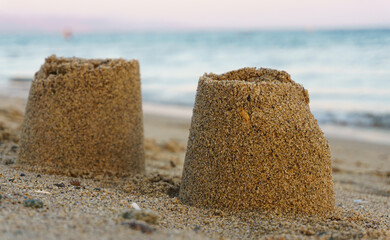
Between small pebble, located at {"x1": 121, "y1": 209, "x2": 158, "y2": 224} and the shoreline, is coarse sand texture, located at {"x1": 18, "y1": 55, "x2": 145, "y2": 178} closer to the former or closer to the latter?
small pebble, located at {"x1": 121, "y1": 209, "x2": 158, "y2": 224}

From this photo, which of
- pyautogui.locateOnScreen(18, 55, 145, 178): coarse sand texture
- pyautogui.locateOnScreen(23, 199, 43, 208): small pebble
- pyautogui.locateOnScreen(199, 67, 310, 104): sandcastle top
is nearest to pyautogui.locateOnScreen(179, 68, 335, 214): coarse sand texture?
pyautogui.locateOnScreen(199, 67, 310, 104): sandcastle top

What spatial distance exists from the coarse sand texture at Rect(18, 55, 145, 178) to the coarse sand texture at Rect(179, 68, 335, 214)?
1298 millimetres

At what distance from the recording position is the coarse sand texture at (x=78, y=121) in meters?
3.85

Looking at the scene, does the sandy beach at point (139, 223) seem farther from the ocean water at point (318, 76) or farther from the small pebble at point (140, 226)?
the ocean water at point (318, 76)

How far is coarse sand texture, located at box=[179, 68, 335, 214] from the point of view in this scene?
284cm

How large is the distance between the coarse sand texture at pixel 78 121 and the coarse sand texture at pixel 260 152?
130cm

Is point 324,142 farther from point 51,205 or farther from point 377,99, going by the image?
point 377,99

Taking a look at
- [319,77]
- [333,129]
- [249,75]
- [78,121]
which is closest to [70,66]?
[78,121]

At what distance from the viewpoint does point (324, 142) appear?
3.00 meters

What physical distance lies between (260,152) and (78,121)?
1.91m

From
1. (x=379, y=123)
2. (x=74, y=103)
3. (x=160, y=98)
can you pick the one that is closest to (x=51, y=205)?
(x=74, y=103)

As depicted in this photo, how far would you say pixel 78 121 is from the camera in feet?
12.7

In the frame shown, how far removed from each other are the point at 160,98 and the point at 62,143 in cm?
998

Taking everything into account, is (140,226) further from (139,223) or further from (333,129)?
(333,129)
